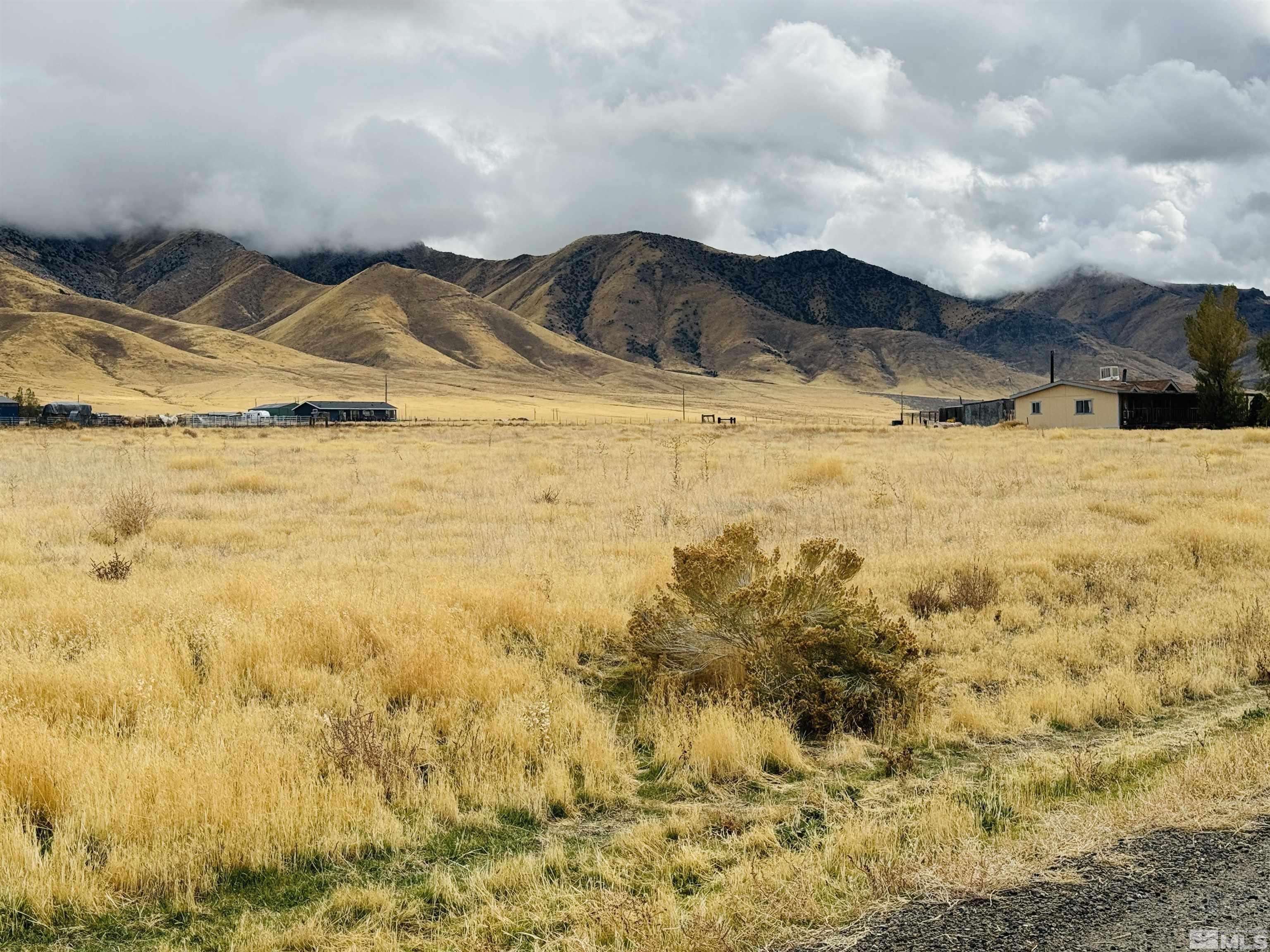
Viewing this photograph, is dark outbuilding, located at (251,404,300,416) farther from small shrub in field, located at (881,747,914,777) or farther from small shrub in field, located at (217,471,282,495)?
small shrub in field, located at (881,747,914,777)

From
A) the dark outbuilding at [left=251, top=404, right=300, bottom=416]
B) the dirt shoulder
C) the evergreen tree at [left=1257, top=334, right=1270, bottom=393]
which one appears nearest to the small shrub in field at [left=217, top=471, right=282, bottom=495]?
the dirt shoulder

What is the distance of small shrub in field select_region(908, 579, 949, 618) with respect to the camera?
9.18 meters

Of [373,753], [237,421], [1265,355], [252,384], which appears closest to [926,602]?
[373,753]

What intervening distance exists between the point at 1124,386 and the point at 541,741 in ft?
215

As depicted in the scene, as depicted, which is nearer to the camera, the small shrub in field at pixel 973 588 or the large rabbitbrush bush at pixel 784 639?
the large rabbitbrush bush at pixel 784 639

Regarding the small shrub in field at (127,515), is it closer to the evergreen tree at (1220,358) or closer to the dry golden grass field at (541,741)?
the dry golden grass field at (541,741)

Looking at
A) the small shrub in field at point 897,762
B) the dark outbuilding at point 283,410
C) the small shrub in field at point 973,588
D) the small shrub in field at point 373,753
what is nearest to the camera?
the small shrub in field at point 373,753

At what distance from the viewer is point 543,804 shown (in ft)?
16.9

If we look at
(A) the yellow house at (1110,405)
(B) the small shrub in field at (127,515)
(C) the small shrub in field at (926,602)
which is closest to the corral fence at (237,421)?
(A) the yellow house at (1110,405)

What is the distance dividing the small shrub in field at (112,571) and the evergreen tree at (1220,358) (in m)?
61.0

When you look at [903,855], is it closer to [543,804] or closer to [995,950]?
[995,950]

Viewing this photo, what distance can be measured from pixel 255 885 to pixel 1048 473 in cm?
2170

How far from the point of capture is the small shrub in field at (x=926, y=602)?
9.18 metres

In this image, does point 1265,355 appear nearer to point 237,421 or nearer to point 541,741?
point 541,741
